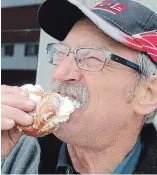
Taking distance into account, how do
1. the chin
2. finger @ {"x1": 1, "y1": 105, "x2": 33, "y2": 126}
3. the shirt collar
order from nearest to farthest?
finger @ {"x1": 1, "y1": 105, "x2": 33, "y2": 126} < the chin < the shirt collar

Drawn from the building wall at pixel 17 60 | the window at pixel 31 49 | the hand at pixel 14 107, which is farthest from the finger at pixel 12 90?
the building wall at pixel 17 60

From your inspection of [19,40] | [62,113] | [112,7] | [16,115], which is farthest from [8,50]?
[16,115]

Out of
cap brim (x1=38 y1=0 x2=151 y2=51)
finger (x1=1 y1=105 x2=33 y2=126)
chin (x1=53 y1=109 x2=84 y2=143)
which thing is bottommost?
chin (x1=53 y1=109 x2=84 y2=143)

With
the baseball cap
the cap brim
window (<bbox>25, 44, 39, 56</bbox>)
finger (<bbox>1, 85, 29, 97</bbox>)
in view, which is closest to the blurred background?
window (<bbox>25, 44, 39, 56</bbox>)

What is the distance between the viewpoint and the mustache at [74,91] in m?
1.73

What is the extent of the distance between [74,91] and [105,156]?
0.38 m

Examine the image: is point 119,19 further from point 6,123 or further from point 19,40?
point 19,40

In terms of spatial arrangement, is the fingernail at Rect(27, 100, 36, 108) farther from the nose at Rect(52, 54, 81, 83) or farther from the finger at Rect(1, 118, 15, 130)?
the nose at Rect(52, 54, 81, 83)

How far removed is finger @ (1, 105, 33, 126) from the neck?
0.44m

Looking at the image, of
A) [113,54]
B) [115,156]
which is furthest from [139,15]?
[115,156]

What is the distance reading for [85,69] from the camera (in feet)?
5.97

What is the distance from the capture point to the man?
178cm

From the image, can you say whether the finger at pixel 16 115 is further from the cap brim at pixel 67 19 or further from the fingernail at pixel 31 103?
the cap brim at pixel 67 19

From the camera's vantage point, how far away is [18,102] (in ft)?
5.01
